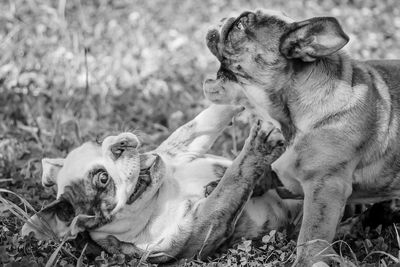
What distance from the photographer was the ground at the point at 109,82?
4387mm

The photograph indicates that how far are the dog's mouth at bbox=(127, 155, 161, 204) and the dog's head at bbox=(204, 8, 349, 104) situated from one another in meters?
0.69

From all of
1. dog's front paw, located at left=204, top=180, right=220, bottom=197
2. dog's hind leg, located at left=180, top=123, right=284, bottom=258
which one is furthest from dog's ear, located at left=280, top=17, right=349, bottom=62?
dog's front paw, located at left=204, top=180, right=220, bottom=197

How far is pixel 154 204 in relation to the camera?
4.59 metres

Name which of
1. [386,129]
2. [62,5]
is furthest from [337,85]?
[62,5]

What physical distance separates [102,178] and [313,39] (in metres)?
1.52

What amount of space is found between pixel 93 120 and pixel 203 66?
6.05 feet

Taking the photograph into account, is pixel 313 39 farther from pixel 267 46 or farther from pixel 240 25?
pixel 240 25

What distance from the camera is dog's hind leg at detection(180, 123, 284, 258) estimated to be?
437 cm

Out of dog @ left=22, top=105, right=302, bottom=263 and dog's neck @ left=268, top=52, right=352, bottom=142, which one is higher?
dog's neck @ left=268, top=52, right=352, bottom=142

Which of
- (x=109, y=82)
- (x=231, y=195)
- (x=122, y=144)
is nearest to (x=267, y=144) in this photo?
(x=231, y=195)

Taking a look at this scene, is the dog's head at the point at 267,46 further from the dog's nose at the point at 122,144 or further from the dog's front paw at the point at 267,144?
the dog's nose at the point at 122,144

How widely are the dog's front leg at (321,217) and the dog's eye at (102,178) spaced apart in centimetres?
123

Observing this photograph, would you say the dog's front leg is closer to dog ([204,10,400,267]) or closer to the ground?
dog ([204,10,400,267])

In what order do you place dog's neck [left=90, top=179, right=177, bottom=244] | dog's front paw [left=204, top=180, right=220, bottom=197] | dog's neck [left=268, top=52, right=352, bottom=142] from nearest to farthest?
dog's neck [left=268, top=52, right=352, bottom=142] < dog's neck [left=90, top=179, right=177, bottom=244] < dog's front paw [left=204, top=180, right=220, bottom=197]
